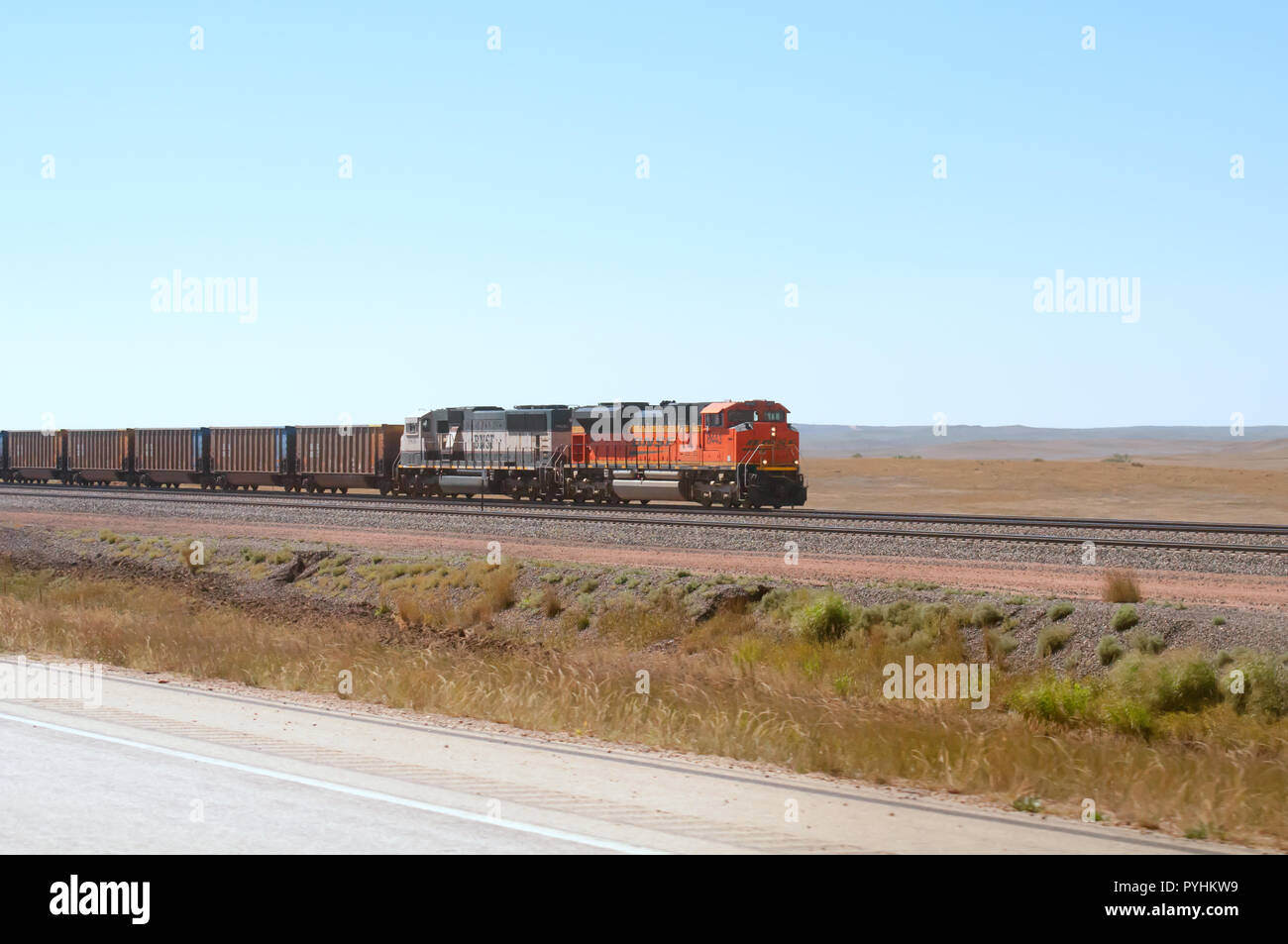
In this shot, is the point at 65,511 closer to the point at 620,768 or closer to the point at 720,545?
the point at 720,545

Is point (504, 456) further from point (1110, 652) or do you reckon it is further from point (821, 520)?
point (1110, 652)

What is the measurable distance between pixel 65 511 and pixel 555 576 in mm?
33175

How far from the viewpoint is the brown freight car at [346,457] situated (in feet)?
187

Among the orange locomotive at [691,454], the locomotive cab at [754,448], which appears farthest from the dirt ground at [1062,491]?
the orange locomotive at [691,454]

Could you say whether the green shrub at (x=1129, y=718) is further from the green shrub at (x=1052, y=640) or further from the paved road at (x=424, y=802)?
Answer: the paved road at (x=424, y=802)

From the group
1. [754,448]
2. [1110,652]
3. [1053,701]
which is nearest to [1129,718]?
[1053,701]

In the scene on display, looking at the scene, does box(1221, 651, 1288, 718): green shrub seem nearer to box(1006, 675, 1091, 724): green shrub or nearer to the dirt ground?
box(1006, 675, 1091, 724): green shrub

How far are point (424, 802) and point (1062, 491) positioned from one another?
2692 inches

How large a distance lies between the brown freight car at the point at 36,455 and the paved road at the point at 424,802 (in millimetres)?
69319

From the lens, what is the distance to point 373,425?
57.4 meters

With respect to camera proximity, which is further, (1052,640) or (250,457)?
(250,457)

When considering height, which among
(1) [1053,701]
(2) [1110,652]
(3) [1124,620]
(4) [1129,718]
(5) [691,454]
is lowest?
(4) [1129,718]

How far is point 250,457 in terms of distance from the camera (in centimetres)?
6341

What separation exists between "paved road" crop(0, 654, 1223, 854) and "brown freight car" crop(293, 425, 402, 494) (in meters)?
45.7
